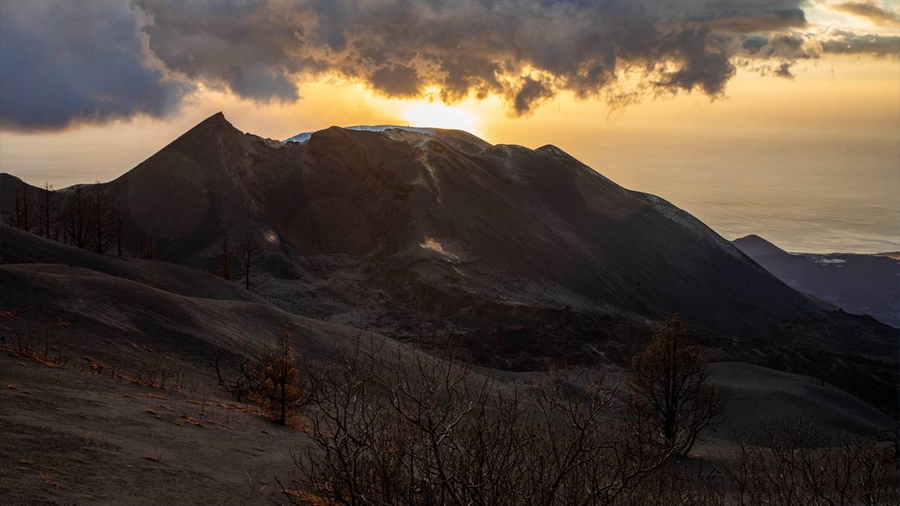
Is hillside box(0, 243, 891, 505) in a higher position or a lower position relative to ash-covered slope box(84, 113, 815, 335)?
lower

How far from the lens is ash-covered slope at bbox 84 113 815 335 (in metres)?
97.2

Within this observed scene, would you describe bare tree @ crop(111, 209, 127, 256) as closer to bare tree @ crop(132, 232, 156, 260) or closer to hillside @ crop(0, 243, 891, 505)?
bare tree @ crop(132, 232, 156, 260)

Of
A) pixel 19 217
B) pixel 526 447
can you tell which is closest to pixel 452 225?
pixel 19 217

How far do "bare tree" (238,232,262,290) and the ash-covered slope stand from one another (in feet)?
7.03

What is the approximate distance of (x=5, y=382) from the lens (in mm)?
21875

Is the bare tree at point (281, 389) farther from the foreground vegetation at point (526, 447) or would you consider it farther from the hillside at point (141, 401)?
the hillside at point (141, 401)

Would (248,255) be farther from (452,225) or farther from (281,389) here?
(281,389)

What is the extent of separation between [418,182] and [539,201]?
24206 millimetres

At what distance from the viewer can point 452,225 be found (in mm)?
107875

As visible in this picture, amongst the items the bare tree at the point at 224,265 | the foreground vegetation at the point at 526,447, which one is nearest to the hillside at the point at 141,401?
the foreground vegetation at the point at 526,447

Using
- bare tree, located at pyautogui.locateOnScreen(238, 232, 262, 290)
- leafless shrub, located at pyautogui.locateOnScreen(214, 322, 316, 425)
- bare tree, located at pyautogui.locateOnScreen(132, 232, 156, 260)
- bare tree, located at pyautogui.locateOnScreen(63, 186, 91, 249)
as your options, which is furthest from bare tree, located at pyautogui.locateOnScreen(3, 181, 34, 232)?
leafless shrub, located at pyautogui.locateOnScreen(214, 322, 316, 425)

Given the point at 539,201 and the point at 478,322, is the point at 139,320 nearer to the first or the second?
the point at 478,322

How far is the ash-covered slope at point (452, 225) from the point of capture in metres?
97.2

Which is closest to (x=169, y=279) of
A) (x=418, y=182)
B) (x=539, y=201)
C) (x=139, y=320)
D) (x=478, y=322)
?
(x=139, y=320)
